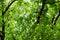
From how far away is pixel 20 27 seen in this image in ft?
39.7

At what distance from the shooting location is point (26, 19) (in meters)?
11.7

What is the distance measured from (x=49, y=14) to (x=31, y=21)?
1.55 meters

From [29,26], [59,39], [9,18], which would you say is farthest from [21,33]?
[59,39]

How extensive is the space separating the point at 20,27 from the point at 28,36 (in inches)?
70.6

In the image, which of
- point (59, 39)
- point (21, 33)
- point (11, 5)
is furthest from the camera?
point (11, 5)

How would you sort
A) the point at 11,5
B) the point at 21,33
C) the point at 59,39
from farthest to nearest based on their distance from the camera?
the point at 11,5
the point at 21,33
the point at 59,39

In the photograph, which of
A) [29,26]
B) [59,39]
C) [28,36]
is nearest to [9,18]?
[29,26]

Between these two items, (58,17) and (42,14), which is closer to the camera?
(42,14)

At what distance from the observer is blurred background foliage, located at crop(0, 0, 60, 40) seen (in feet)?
34.9

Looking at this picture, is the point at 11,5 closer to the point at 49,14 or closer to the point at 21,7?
the point at 21,7

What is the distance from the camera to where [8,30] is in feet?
40.0

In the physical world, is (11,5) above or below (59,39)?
above

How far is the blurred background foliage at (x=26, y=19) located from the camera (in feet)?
34.9

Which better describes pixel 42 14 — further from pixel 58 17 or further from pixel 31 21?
pixel 58 17
